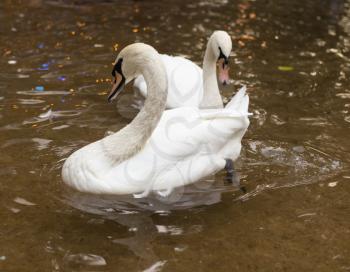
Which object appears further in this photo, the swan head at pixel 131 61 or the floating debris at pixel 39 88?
the floating debris at pixel 39 88

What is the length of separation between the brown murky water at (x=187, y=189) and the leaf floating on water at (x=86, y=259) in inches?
0.4

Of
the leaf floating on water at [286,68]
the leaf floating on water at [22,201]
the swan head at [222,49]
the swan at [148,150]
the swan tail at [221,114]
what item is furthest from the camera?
the leaf floating on water at [286,68]

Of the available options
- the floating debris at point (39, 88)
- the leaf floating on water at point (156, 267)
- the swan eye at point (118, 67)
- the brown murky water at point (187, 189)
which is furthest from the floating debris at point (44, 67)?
the leaf floating on water at point (156, 267)

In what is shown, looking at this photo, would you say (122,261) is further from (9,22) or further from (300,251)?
(9,22)

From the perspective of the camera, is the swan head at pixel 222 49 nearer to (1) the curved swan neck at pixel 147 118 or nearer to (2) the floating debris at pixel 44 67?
→ (1) the curved swan neck at pixel 147 118

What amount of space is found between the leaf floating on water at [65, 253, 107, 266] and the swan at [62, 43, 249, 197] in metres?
0.54

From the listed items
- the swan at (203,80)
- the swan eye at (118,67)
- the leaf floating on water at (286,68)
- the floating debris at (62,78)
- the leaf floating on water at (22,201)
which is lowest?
the leaf floating on water at (286,68)

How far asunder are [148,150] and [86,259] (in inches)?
38.0

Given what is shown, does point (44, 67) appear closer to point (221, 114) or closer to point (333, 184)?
point (221, 114)

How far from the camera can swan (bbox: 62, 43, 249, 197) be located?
14.4 feet

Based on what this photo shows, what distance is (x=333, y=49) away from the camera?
907 centimetres

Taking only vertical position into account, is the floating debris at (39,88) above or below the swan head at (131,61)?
below

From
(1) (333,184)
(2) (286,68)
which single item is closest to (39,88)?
(2) (286,68)

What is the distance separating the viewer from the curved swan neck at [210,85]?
5.89 metres
